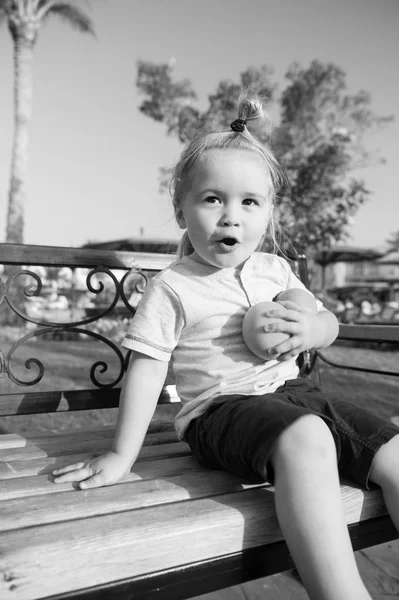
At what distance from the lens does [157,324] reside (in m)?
1.53

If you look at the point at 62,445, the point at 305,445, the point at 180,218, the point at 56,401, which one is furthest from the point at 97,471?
the point at 180,218

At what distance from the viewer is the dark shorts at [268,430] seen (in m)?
1.24

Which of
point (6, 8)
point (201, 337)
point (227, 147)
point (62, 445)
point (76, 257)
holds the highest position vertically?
point (6, 8)

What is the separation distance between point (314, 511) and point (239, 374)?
470 millimetres

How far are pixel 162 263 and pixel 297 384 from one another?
92cm

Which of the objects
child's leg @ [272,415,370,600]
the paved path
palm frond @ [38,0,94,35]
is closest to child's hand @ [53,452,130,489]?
child's leg @ [272,415,370,600]

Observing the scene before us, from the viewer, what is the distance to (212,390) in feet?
4.92

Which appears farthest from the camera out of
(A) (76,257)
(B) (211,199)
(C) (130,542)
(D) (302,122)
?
(D) (302,122)

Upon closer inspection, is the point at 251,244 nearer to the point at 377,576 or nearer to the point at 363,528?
the point at 363,528

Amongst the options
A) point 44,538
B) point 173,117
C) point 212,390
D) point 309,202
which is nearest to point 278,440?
point 212,390

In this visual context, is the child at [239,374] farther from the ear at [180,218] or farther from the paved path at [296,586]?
the paved path at [296,586]

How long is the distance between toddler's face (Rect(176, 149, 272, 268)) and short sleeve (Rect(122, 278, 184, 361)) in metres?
0.17

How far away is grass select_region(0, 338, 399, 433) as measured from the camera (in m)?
4.49

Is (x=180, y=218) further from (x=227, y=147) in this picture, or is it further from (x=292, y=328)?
(x=292, y=328)
